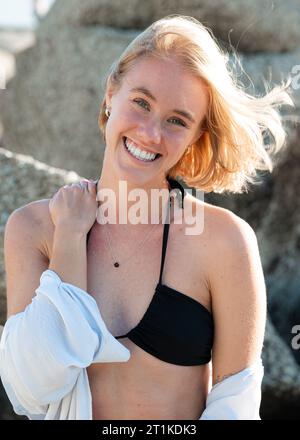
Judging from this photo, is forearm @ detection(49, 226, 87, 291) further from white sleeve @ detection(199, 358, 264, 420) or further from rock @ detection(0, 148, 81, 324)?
rock @ detection(0, 148, 81, 324)

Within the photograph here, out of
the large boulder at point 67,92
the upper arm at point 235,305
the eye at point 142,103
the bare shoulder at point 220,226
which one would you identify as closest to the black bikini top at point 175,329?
the upper arm at point 235,305

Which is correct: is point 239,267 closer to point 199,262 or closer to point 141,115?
point 199,262

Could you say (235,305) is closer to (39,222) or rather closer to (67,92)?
(39,222)

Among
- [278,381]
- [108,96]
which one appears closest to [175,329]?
[108,96]

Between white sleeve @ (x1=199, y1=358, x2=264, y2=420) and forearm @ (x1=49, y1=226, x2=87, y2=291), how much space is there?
0.52 metres

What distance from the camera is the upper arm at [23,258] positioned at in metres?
2.88

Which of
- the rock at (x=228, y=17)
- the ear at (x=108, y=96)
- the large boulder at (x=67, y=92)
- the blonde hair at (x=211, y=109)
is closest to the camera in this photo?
the blonde hair at (x=211, y=109)

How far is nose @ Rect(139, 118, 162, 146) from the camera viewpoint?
2826mm

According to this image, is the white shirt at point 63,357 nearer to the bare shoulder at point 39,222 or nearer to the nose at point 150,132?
the bare shoulder at point 39,222

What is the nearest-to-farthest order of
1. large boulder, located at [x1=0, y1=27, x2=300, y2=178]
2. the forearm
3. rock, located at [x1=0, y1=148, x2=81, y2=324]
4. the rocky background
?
the forearm → rock, located at [x1=0, y1=148, x2=81, y2=324] → the rocky background → large boulder, located at [x1=0, y1=27, x2=300, y2=178]

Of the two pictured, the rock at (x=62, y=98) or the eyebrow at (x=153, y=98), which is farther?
the rock at (x=62, y=98)

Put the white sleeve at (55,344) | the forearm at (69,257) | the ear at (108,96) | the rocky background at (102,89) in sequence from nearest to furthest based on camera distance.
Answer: the white sleeve at (55,344)
the forearm at (69,257)
the ear at (108,96)
the rocky background at (102,89)

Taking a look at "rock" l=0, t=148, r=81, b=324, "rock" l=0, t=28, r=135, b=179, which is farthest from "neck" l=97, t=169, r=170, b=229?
"rock" l=0, t=28, r=135, b=179

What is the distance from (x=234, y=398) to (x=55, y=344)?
0.57 meters
